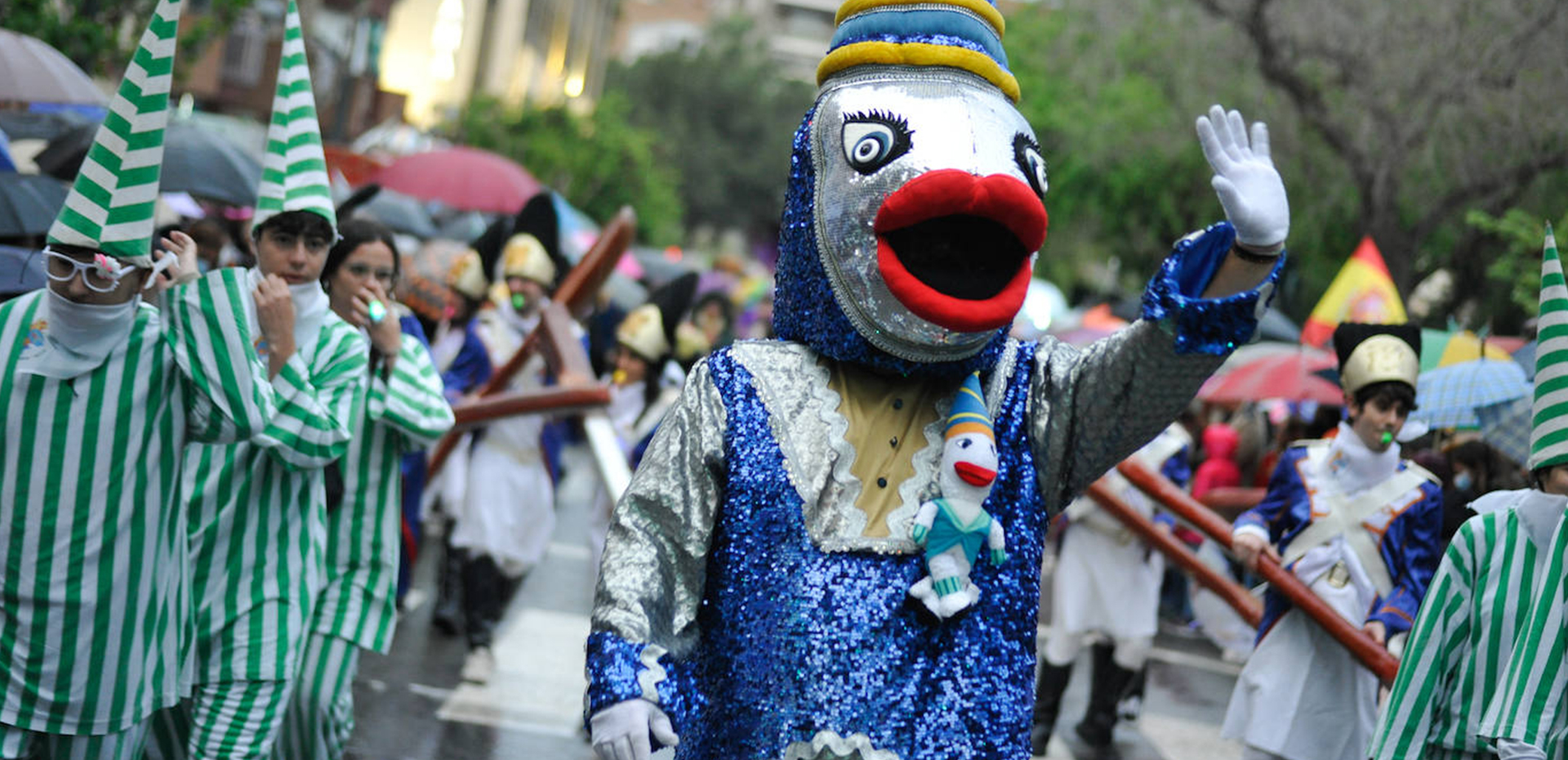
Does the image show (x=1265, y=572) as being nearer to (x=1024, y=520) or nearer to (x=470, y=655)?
(x=1024, y=520)

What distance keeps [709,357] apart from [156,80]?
1596 mm

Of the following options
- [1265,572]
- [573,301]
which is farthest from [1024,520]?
[573,301]

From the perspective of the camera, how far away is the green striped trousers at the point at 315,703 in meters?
5.30

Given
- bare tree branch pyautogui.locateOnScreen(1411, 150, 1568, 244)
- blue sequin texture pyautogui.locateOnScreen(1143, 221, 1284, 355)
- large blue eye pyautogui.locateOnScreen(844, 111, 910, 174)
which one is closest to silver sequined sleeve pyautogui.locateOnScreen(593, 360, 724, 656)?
large blue eye pyautogui.locateOnScreen(844, 111, 910, 174)

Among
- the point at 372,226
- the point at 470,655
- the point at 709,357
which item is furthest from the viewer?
the point at 470,655

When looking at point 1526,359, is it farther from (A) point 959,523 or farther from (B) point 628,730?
(B) point 628,730

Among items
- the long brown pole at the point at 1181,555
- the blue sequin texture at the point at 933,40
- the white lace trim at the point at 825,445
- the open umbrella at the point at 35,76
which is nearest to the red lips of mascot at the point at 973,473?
the white lace trim at the point at 825,445

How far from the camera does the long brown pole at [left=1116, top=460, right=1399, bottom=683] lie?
18.5 feet

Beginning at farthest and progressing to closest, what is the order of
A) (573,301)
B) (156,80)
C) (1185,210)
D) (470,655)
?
(1185,210) → (470,655) → (573,301) → (156,80)

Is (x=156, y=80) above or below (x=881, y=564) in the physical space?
above

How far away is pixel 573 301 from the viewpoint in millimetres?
7840

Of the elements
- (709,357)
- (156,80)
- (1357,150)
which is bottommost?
(709,357)

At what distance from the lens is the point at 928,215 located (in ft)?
11.1

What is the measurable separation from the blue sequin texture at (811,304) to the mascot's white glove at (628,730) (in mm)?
809
